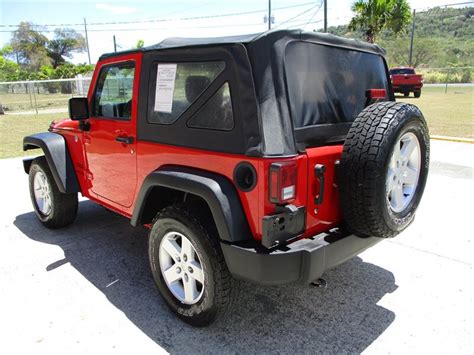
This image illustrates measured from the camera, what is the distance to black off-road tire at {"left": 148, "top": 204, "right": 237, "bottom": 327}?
8.24 ft

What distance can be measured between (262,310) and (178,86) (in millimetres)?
1719

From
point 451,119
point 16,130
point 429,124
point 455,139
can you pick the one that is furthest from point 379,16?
point 16,130

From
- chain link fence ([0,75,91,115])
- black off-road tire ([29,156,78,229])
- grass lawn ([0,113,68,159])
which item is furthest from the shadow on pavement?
chain link fence ([0,75,91,115])

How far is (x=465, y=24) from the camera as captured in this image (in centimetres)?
8106

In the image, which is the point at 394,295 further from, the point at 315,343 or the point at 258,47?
the point at 258,47

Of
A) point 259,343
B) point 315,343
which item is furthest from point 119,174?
point 315,343

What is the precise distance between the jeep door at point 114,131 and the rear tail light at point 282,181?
4.51ft

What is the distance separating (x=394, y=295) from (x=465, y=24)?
3728 inches

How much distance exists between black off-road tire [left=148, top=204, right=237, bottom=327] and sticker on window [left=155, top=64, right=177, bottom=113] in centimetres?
73

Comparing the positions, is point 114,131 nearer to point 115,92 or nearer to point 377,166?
point 115,92

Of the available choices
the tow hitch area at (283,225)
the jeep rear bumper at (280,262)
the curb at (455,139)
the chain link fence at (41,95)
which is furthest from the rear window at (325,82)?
the chain link fence at (41,95)

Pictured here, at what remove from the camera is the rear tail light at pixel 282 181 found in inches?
88.7

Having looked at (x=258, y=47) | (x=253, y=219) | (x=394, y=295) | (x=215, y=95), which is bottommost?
(x=394, y=295)

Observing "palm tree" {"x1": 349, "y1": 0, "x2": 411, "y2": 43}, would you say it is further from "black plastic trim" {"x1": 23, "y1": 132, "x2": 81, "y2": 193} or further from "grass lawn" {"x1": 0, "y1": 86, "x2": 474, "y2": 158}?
"black plastic trim" {"x1": 23, "y1": 132, "x2": 81, "y2": 193}
